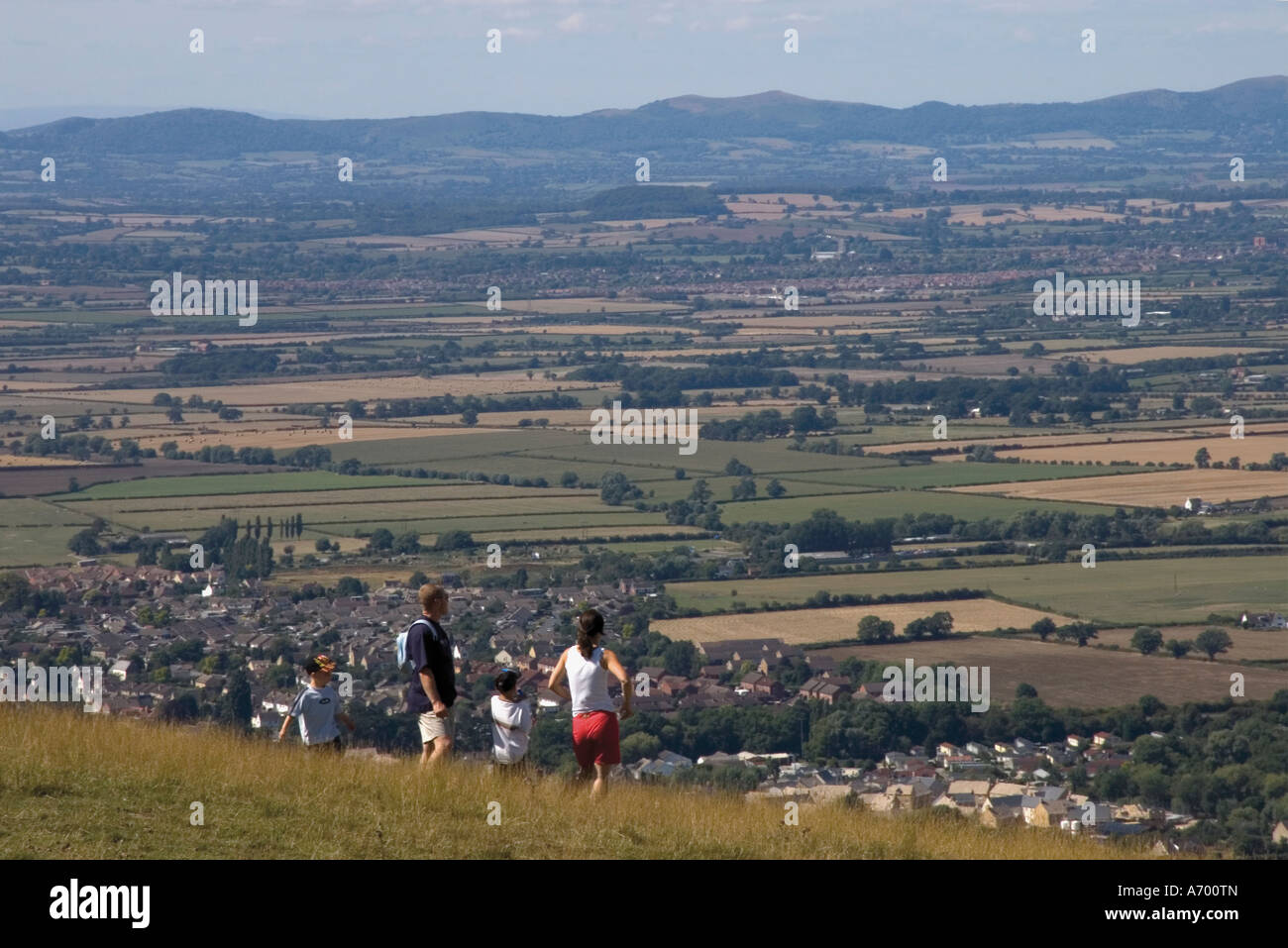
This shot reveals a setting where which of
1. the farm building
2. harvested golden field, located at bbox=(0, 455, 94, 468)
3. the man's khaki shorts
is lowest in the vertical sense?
the farm building

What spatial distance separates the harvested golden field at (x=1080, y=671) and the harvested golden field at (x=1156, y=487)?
15511 millimetres

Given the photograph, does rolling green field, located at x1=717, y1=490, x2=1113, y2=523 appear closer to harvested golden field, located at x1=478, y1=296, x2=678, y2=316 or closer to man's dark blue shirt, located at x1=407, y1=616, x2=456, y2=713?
man's dark blue shirt, located at x1=407, y1=616, x2=456, y2=713

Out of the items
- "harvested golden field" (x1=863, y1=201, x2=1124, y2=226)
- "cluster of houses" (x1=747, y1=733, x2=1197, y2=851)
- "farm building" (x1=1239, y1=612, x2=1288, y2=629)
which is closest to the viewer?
"cluster of houses" (x1=747, y1=733, x2=1197, y2=851)

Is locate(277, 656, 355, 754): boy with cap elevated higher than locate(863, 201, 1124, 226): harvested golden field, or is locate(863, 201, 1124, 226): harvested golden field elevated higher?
locate(863, 201, 1124, 226): harvested golden field

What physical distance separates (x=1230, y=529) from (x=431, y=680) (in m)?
32.9

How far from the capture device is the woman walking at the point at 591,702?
8.73 metres

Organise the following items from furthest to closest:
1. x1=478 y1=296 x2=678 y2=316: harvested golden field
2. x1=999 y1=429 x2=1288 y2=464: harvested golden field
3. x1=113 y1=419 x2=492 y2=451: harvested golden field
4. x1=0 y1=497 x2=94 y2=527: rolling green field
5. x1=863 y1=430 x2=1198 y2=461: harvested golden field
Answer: x1=478 y1=296 x2=678 y2=316: harvested golden field < x1=113 y1=419 x2=492 y2=451: harvested golden field < x1=863 y1=430 x2=1198 y2=461: harvested golden field < x1=999 y1=429 x2=1288 y2=464: harvested golden field < x1=0 y1=497 x2=94 y2=527: rolling green field

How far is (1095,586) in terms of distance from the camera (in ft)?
108

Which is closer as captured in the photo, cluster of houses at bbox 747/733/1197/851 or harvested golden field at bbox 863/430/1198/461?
cluster of houses at bbox 747/733/1197/851

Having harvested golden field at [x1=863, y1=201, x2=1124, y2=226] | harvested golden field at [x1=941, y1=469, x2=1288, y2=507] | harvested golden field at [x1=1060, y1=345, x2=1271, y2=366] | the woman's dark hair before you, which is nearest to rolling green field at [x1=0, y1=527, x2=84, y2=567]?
harvested golden field at [x1=941, y1=469, x2=1288, y2=507]

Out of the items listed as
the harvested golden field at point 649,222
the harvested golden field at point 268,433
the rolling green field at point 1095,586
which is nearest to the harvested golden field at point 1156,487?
the rolling green field at point 1095,586

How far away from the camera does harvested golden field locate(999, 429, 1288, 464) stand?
50188 mm

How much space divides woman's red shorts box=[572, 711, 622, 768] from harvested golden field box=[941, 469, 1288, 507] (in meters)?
34.8
